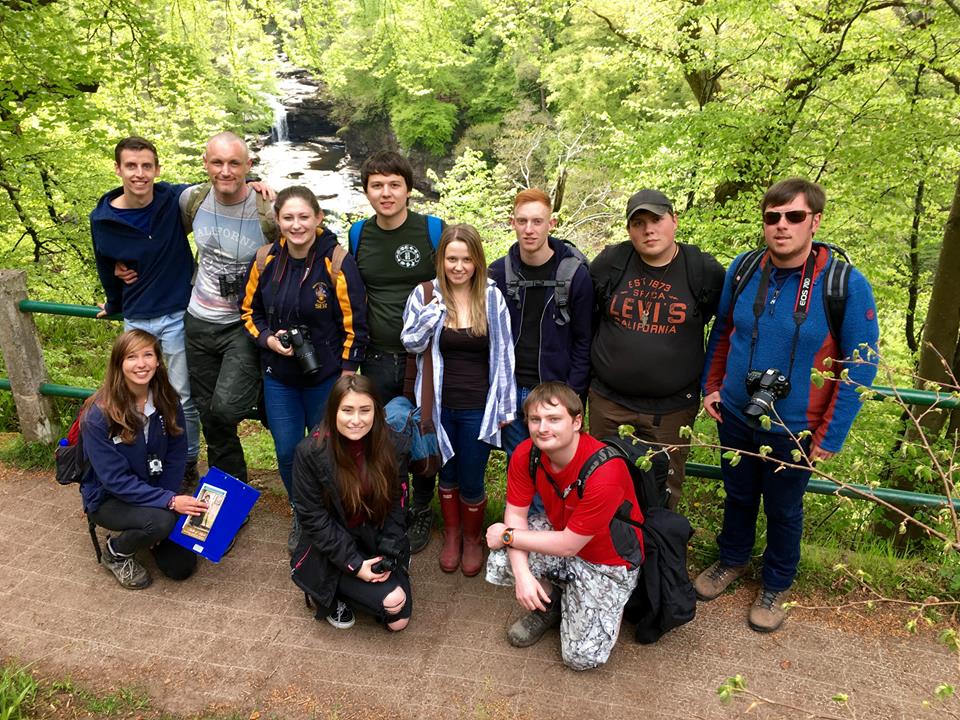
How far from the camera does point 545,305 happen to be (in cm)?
342

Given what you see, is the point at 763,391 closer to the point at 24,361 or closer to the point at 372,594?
the point at 372,594

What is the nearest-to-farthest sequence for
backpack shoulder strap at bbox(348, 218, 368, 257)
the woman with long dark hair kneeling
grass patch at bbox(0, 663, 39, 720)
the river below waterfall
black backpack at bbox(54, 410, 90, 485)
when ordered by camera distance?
grass patch at bbox(0, 663, 39, 720) → the woman with long dark hair kneeling → black backpack at bbox(54, 410, 90, 485) → backpack shoulder strap at bbox(348, 218, 368, 257) → the river below waterfall

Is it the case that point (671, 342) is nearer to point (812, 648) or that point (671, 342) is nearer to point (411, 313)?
→ point (411, 313)

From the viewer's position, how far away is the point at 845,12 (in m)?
7.59

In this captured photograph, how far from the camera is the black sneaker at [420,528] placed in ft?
12.9

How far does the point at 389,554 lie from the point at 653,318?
173 centimetres

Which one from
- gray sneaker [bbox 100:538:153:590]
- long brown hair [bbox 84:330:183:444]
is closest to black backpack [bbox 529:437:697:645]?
long brown hair [bbox 84:330:183:444]

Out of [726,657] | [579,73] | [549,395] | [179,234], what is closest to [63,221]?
[179,234]

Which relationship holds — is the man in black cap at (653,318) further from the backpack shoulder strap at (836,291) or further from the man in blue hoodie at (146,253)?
the man in blue hoodie at (146,253)

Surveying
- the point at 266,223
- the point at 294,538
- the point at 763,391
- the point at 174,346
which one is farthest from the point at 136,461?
the point at 763,391

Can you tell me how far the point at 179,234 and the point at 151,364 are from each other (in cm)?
94

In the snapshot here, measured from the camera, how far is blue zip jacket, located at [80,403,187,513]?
3383 millimetres

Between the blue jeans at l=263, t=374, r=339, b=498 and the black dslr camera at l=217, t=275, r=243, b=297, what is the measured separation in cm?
50

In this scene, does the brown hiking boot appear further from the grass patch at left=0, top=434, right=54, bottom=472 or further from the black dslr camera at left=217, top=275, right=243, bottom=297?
the grass patch at left=0, top=434, right=54, bottom=472
